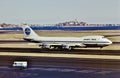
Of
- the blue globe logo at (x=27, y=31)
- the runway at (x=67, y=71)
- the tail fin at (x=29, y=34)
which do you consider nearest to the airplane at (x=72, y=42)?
the tail fin at (x=29, y=34)

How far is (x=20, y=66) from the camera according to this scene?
22.0 m

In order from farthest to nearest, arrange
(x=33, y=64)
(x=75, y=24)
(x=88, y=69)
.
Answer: (x=75, y=24), (x=33, y=64), (x=88, y=69)

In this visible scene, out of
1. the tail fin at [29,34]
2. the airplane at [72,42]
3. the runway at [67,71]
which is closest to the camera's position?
the runway at [67,71]

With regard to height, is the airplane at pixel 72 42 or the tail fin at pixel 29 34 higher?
the tail fin at pixel 29 34

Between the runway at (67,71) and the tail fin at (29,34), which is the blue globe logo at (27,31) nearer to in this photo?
the tail fin at (29,34)

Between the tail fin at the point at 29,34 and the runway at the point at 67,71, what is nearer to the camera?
the runway at the point at 67,71

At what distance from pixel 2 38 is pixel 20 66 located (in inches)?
1013

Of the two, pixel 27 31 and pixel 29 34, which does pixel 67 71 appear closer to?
pixel 29 34

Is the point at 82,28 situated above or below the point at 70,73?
above

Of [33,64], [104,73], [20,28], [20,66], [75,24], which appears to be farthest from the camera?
[20,28]

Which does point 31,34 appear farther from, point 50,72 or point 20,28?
point 50,72

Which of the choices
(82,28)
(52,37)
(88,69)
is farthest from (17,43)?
(88,69)

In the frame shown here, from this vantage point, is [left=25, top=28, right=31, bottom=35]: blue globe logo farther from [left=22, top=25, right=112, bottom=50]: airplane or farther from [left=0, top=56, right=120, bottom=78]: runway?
[left=0, top=56, right=120, bottom=78]: runway

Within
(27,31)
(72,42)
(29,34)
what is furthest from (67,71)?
(27,31)
